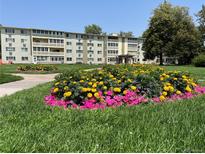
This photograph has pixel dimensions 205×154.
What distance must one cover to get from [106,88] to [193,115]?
2008 millimetres

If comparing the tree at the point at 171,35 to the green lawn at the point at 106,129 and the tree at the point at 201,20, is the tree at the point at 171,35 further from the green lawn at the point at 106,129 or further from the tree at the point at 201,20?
the green lawn at the point at 106,129

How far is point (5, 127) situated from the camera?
386cm

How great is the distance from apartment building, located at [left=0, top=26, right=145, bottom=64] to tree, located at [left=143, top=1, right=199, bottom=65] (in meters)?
12.1

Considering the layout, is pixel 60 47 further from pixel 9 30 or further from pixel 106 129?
pixel 106 129

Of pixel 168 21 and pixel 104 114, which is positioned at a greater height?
pixel 168 21

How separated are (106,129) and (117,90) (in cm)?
220

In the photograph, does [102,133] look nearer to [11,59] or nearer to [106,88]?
[106,88]

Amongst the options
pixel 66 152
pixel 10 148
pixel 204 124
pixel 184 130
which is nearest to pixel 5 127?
pixel 10 148

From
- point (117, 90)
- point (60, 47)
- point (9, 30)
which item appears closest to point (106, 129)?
point (117, 90)

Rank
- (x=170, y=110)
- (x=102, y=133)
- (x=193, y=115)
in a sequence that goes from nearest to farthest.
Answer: (x=102, y=133)
(x=193, y=115)
(x=170, y=110)

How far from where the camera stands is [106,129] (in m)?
3.71

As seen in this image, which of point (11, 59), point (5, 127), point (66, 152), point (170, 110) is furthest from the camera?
point (11, 59)

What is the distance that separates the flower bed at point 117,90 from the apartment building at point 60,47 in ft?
192

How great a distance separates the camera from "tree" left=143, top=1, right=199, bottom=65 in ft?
166
